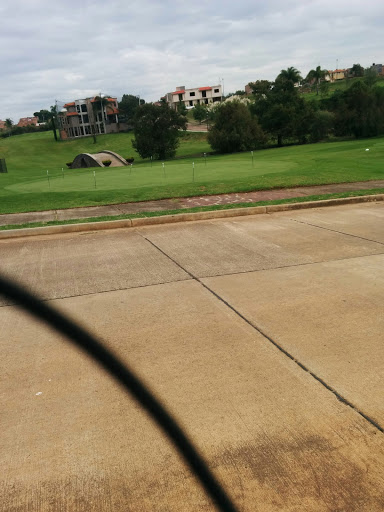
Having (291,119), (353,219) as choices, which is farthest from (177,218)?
(291,119)

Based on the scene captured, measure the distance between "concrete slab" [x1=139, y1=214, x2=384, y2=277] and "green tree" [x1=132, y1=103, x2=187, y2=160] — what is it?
180 feet

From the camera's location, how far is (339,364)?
13.9 feet

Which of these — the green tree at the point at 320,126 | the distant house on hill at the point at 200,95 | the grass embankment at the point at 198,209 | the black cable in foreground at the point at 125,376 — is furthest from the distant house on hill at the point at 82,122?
the black cable in foreground at the point at 125,376

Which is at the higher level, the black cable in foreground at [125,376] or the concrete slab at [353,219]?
the black cable in foreground at [125,376]

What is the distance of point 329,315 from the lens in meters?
5.35

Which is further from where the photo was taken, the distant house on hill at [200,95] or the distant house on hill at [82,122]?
the distant house on hill at [200,95]

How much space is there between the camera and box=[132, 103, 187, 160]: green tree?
64.0 meters

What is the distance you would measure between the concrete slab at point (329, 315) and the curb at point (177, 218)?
5.02 meters

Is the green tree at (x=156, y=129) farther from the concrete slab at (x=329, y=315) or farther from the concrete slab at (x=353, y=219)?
the concrete slab at (x=329, y=315)

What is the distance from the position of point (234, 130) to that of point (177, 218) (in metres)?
52.8

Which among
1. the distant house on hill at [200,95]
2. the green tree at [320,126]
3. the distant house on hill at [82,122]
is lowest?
the green tree at [320,126]

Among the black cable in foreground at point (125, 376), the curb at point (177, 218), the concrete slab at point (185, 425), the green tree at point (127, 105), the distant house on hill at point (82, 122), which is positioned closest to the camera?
the black cable in foreground at point (125, 376)

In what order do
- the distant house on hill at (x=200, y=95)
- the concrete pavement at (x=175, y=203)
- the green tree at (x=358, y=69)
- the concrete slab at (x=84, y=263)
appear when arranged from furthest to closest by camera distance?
the distant house on hill at (x=200, y=95) → the green tree at (x=358, y=69) → the concrete pavement at (x=175, y=203) → the concrete slab at (x=84, y=263)

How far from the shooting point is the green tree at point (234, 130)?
62.3 m
